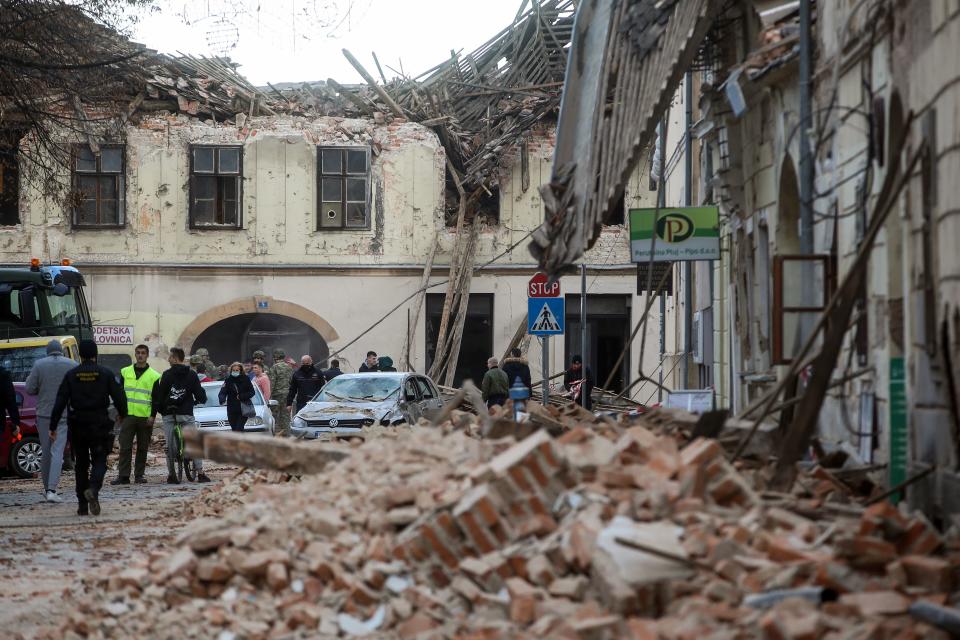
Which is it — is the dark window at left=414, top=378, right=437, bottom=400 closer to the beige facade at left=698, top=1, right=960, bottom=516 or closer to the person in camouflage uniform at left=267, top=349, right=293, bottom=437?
the person in camouflage uniform at left=267, top=349, right=293, bottom=437

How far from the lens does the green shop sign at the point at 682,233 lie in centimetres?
1694

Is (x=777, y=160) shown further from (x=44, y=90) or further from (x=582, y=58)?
(x=44, y=90)

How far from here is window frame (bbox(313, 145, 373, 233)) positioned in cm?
3594

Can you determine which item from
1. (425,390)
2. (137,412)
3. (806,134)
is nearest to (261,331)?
(425,390)

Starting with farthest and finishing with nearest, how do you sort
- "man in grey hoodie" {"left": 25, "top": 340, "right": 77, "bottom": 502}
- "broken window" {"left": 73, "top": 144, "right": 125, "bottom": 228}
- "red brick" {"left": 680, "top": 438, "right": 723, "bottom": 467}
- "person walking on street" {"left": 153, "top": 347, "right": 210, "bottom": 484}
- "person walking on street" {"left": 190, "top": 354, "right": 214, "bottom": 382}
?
"broken window" {"left": 73, "top": 144, "right": 125, "bottom": 228}, "person walking on street" {"left": 190, "top": 354, "right": 214, "bottom": 382}, "person walking on street" {"left": 153, "top": 347, "right": 210, "bottom": 484}, "man in grey hoodie" {"left": 25, "top": 340, "right": 77, "bottom": 502}, "red brick" {"left": 680, "top": 438, "right": 723, "bottom": 467}

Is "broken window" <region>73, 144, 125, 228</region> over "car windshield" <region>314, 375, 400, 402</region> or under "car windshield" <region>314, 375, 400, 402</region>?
over

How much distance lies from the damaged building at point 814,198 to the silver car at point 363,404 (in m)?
5.18

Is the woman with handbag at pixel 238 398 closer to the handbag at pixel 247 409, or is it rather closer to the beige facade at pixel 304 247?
the handbag at pixel 247 409

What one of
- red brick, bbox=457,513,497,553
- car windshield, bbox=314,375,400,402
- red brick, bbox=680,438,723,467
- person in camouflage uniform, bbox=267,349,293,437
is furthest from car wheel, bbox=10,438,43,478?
red brick, bbox=680,438,723,467

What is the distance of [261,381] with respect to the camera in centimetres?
2636

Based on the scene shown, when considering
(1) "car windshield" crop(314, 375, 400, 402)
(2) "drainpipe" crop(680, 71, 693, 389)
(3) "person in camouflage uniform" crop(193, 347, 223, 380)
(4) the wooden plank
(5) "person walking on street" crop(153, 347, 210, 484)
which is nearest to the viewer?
(4) the wooden plank

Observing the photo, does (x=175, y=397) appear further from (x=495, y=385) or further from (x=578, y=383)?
(x=578, y=383)

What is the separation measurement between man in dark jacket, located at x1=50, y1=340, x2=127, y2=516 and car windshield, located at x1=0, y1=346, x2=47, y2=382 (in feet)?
26.3

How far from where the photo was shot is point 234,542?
23.6 ft
